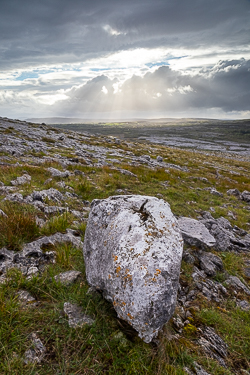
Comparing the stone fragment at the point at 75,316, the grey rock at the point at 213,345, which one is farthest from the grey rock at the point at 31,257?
the grey rock at the point at 213,345

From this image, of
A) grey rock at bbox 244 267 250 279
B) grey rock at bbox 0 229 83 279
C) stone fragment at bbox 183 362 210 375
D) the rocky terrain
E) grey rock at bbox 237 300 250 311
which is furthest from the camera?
grey rock at bbox 244 267 250 279

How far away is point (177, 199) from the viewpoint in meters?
11.5

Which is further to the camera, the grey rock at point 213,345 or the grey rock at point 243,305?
the grey rock at point 243,305

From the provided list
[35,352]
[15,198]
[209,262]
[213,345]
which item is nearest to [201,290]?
[209,262]

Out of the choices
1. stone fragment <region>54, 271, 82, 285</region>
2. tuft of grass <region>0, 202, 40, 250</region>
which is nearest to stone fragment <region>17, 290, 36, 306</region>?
stone fragment <region>54, 271, 82, 285</region>

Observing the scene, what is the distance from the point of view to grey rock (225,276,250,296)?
5.25 m

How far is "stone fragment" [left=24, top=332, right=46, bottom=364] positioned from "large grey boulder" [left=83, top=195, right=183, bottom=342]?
1.12m

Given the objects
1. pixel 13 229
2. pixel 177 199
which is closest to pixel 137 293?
pixel 13 229

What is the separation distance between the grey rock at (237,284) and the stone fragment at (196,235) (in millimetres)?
1171

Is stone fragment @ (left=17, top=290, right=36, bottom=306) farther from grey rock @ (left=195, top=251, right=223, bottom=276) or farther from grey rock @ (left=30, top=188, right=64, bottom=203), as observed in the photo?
grey rock @ (left=195, top=251, right=223, bottom=276)

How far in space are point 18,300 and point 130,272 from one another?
1.87m

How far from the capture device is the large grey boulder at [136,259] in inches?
110

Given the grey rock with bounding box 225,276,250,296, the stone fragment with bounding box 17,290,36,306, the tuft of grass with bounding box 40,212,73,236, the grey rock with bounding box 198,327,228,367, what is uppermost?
the tuft of grass with bounding box 40,212,73,236

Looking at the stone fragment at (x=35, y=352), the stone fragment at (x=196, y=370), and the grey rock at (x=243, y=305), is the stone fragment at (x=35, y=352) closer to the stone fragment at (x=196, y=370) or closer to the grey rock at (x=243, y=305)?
the stone fragment at (x=196, y=370)
